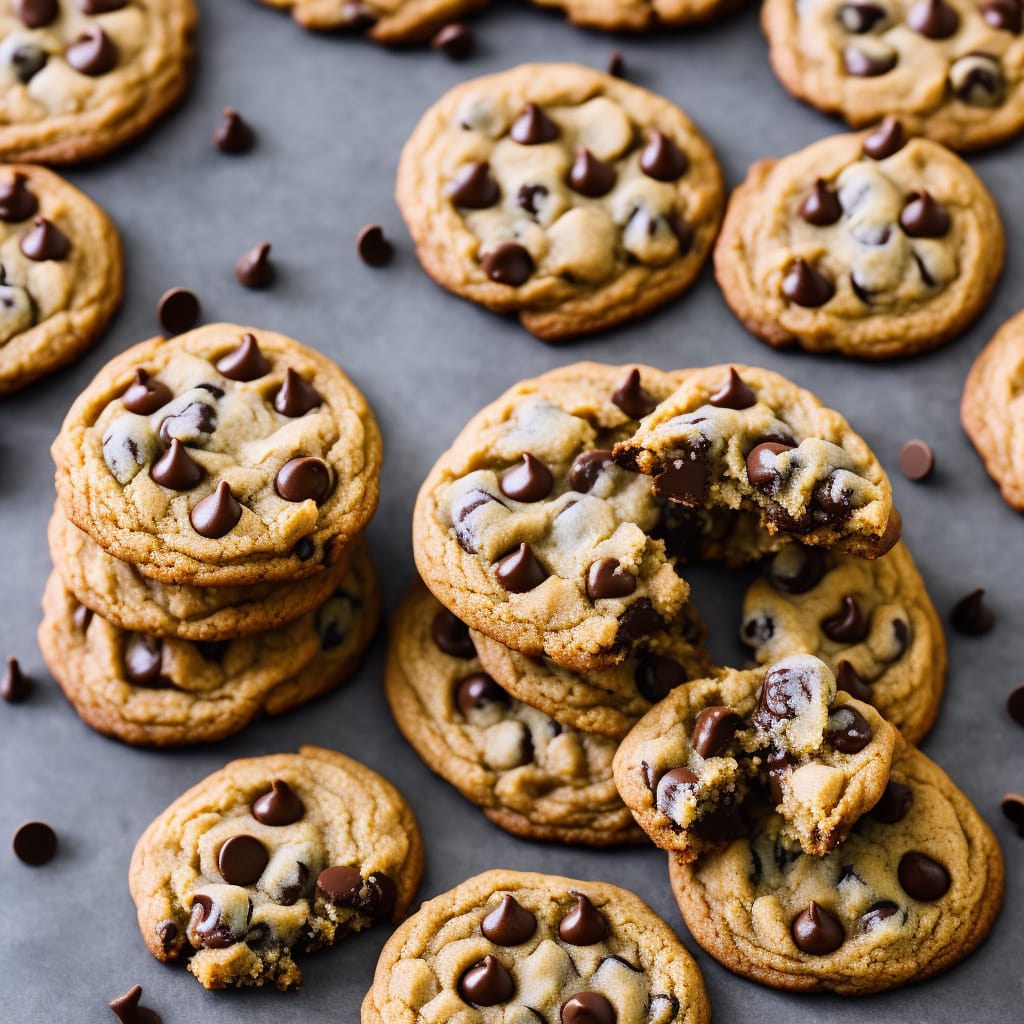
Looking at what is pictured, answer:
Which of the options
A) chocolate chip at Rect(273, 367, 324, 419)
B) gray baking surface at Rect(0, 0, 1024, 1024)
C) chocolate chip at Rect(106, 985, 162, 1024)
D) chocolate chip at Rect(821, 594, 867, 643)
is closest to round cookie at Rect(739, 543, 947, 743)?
chocolate chip at Rect(821, 594, 867, 643)

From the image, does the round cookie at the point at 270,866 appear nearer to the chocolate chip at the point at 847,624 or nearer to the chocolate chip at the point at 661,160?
the chocolate chip at the point at 847,624

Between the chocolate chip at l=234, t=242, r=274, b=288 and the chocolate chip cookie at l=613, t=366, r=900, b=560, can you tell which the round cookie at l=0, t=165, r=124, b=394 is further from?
the chocolate chip cookie at l=613, t=366, r=900, b=560

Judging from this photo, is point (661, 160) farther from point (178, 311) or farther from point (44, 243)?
point (44, 243)

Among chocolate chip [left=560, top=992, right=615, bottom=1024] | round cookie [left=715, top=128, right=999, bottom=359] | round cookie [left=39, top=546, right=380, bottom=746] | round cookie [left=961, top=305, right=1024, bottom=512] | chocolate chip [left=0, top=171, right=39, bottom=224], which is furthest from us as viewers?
chocolate chip [left=0, top=171, right=39, bottom=224]

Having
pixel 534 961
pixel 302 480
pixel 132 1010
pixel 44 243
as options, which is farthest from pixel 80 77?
pixel 534 961

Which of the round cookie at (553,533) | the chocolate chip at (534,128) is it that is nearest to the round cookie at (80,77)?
the chocolate chip at (534,128)

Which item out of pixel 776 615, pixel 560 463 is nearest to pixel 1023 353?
pixel 776 615

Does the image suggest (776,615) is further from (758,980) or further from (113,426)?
(113,426)
